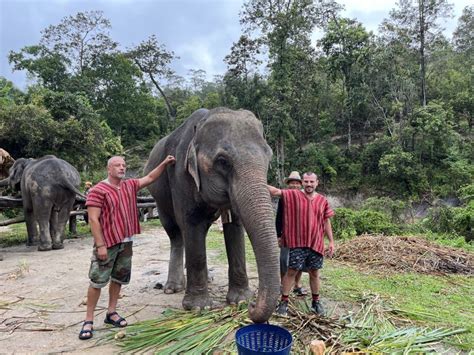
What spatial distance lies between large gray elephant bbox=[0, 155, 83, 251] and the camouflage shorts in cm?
542

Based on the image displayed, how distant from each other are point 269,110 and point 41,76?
1751cm

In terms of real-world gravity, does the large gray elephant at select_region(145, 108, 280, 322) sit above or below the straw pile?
above

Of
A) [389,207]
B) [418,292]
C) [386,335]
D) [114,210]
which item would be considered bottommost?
[418,292]

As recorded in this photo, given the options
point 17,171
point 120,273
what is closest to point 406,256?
point 120,273

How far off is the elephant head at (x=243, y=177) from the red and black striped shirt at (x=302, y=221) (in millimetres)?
701

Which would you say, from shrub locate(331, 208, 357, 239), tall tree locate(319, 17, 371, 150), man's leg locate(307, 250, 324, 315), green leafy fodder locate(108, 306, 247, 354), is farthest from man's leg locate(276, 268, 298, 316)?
tall tree locate(319, 17, 371, 150)

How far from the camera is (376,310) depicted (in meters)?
4.27

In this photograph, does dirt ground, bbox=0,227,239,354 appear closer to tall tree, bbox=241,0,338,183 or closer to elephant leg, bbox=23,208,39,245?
elephant leg, bbox=23,208,39,245

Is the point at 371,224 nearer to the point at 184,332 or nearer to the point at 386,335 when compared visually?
the point at 386,335

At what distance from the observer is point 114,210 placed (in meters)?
3.93

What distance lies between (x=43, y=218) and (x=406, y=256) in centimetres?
747

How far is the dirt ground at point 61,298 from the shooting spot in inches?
153

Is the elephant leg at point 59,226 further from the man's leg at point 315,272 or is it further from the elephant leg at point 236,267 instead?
the man's leg at point 315,272

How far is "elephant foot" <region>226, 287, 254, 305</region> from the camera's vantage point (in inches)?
178
